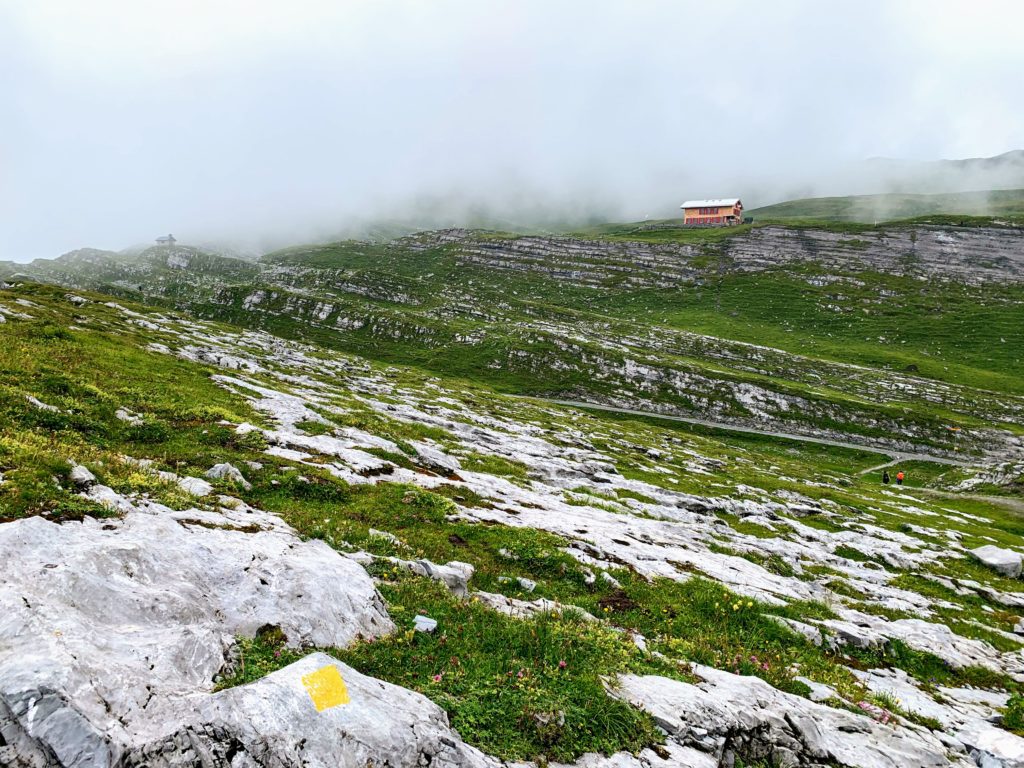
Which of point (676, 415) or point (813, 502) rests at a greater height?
point (813, 502)

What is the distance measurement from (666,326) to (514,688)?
158350 millimetres

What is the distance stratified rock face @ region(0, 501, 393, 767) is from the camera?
196 inches

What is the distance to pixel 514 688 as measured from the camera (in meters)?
8.28

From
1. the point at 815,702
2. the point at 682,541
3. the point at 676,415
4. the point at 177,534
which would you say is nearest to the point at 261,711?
the point at 177,534

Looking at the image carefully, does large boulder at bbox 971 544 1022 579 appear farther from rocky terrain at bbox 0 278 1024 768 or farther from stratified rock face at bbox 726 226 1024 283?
stratified rock face at bbox 726 226 1024 283

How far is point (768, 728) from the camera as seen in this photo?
29.2ft

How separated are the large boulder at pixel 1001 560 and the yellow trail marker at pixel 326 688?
138 feet

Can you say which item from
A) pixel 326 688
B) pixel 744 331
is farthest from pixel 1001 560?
pixel 744 331

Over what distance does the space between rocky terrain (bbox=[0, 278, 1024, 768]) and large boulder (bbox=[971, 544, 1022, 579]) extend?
0.56 feet

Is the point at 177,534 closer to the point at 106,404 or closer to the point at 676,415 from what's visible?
the point at 106,404

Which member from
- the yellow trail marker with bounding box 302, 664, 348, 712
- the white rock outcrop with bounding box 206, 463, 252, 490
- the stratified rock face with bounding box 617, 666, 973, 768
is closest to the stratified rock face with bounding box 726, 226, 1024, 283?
the stratified rock face with bounding box 617, 666, 973, 768

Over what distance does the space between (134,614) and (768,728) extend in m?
11.1

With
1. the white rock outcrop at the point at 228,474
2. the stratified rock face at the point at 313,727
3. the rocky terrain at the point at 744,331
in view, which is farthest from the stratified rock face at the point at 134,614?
the rocky terrain at the point at 744,331

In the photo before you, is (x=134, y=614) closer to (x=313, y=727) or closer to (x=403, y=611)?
(x=313, y=727)
